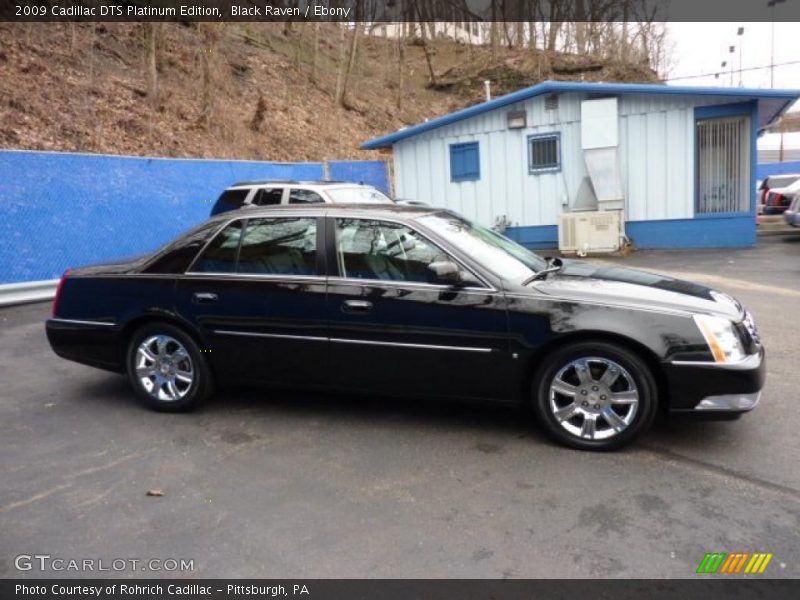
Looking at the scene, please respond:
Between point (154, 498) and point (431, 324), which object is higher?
point (431, 324)

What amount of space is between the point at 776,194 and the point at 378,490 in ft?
66.1

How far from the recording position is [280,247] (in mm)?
4691

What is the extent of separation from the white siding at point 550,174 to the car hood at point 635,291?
10469mm

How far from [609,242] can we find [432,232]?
1047cm

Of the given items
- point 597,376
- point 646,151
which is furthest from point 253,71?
point 597,376

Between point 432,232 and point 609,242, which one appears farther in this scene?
point 609,242

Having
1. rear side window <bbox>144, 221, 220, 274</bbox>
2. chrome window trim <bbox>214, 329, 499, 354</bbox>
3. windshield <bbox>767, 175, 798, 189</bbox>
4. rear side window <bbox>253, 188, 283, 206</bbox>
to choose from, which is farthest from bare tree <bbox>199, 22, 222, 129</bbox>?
windshield <bbox>767, 175, 798, 189</bbox>

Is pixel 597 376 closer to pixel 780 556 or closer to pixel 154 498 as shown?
pixel 780 556

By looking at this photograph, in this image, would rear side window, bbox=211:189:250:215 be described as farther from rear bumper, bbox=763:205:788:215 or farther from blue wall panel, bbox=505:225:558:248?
rear bumper, bbox=763:205:788:215

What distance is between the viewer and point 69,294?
16.9 feet

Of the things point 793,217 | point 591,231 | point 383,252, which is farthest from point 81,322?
point 793,217

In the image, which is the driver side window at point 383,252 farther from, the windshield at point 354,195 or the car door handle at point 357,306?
the windshield at point 354,195

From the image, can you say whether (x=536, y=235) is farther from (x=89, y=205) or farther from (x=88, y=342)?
(x=88, y=342)
